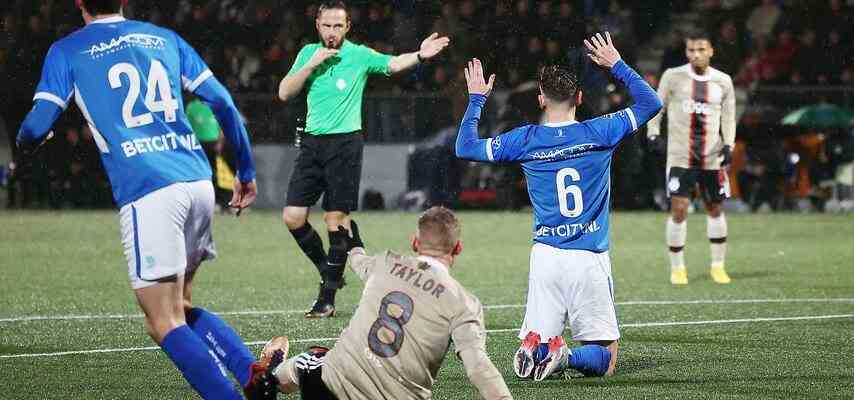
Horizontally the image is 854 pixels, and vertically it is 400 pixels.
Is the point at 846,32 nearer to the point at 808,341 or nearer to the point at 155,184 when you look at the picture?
the point at 808,341

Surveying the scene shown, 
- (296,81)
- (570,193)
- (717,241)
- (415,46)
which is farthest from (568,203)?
(415,46)

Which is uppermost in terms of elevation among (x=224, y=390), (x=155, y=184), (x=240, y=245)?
(x=155, y=184)

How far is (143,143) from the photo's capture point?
6082 millimetres

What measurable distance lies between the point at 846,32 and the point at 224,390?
20199mm

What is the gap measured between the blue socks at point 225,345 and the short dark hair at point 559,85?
2.19 meters

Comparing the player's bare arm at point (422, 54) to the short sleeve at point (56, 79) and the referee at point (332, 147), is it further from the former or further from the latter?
the short sleeve at point (56, 79)

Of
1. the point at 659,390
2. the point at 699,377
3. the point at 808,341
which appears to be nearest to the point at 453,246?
the point at 659,390

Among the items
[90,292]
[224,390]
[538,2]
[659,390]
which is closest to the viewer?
[224,390]

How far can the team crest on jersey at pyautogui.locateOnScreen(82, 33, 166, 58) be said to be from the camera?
605cm

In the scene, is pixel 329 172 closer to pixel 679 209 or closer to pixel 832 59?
pixel 679 209

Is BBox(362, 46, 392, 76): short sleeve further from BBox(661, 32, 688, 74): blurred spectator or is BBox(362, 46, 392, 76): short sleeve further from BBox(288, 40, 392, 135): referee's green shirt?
BBox(661, 32, 688, 74): blurred spectator

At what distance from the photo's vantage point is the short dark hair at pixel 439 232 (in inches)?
224

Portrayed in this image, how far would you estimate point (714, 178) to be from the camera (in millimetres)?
13508

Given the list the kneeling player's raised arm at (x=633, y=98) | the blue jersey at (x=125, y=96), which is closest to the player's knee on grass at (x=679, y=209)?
the kneeling player's raised arm at (x=633, y=98)
